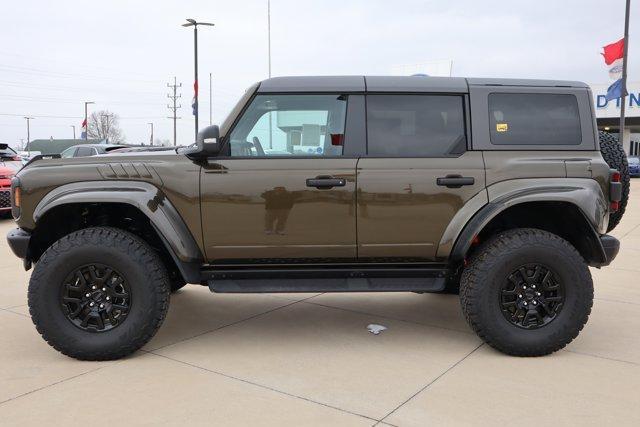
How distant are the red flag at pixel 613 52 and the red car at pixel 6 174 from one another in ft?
58.6

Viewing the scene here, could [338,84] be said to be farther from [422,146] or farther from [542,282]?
[542,282]

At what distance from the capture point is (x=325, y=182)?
11.6 ft

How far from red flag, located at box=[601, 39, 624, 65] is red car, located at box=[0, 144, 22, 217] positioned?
17.9 meters

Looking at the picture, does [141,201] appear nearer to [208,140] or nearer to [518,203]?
[208,140]

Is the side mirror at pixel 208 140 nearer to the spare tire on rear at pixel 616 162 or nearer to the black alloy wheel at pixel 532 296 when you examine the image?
the black alloy wheel at pixel 532 296

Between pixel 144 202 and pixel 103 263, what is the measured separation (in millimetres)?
465

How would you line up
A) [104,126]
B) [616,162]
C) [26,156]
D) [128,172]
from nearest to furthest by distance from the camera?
[128,172], [616,162], [26,156], [104,126]

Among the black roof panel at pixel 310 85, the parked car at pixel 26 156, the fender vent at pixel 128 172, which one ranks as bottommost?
the fender vent at pixel 128 172

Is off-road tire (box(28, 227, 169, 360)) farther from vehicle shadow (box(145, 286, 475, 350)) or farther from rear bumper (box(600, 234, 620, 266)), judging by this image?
rear bumper (box(600, 234, 620, 266))

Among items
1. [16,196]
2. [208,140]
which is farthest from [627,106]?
[16,196]

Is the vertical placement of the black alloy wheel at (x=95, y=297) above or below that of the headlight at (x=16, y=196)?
below

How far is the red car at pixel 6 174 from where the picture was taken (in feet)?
33.7

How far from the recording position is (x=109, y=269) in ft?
11.5

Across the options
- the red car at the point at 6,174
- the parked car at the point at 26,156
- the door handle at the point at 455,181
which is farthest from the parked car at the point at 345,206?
the red car at the point at 6,174
